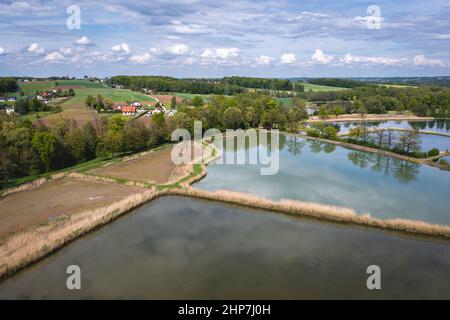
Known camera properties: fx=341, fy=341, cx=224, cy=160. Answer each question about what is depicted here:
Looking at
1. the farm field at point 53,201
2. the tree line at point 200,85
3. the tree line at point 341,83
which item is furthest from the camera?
the tree line at point 341,83

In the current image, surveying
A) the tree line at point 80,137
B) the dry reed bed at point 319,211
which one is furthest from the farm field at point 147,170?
the dry reed bed at point 319,211

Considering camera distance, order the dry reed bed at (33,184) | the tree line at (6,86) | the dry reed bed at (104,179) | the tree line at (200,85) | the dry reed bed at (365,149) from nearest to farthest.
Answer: the dry reed bed at (33,184)
the dry reed bed at (104,179)
the dry reed bed at (365,149)
the tree line at (6,86)
the tree line at (200,85)

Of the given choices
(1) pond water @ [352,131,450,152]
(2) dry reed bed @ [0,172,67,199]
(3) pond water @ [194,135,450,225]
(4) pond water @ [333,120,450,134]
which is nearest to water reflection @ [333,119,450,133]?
(4) pond water @ [333,120,450,134]

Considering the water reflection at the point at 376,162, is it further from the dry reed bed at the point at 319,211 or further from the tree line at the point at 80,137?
the tree line at the point at 80,137

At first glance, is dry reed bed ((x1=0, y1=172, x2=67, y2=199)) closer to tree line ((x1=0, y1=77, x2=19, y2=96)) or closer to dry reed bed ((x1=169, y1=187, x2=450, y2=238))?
dry reed bed ((x1=169, y1=187, x2=450, y2=238))

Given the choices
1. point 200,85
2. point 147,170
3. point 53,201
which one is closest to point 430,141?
point 147,170

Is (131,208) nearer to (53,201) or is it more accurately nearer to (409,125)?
(53,201)
